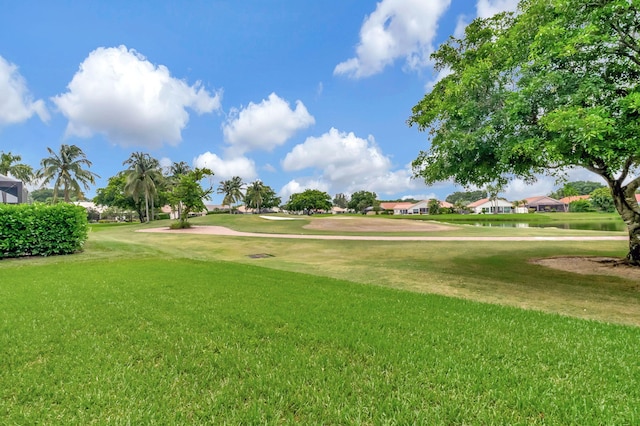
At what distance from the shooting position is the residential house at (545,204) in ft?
304

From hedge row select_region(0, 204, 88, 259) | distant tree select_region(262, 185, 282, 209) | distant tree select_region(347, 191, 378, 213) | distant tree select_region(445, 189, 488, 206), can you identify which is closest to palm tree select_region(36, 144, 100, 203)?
hedge row select_region(0, 204, 88, 259)

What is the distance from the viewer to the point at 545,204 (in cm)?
9562

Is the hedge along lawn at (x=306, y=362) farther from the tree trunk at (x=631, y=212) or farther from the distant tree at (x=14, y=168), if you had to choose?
the distant tree at (x=14, y=168)

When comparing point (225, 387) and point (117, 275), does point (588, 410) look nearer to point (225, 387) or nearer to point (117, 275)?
point (225, 387)

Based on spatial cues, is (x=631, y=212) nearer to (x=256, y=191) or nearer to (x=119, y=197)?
(x=119, y=197)

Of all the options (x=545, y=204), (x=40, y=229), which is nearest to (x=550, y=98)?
(x=40, y=229)

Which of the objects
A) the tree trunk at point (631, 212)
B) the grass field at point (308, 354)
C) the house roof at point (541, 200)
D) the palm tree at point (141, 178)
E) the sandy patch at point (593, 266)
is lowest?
the sandy patch at point (593, 266)

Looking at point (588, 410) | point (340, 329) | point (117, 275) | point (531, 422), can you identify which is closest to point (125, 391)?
point (340, 329)

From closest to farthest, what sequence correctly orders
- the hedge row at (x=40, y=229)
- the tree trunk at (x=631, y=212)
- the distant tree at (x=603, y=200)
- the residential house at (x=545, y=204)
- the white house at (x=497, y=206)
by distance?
the tree trunk at (x=631, y=212) → the hedge row at (x=40, y=229) → the distant tree at (x=603, y=200) → the residential house at (x=545, y=204) → the white house at (x=497, y=206)

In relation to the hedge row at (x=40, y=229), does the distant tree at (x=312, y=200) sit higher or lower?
higher

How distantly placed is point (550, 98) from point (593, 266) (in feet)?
23.3

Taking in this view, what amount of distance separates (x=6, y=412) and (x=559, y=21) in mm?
11238

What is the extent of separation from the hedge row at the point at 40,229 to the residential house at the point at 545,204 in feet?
376

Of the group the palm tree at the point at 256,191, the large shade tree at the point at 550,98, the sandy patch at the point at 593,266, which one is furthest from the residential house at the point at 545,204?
the large shade tree at the point at 550,98
